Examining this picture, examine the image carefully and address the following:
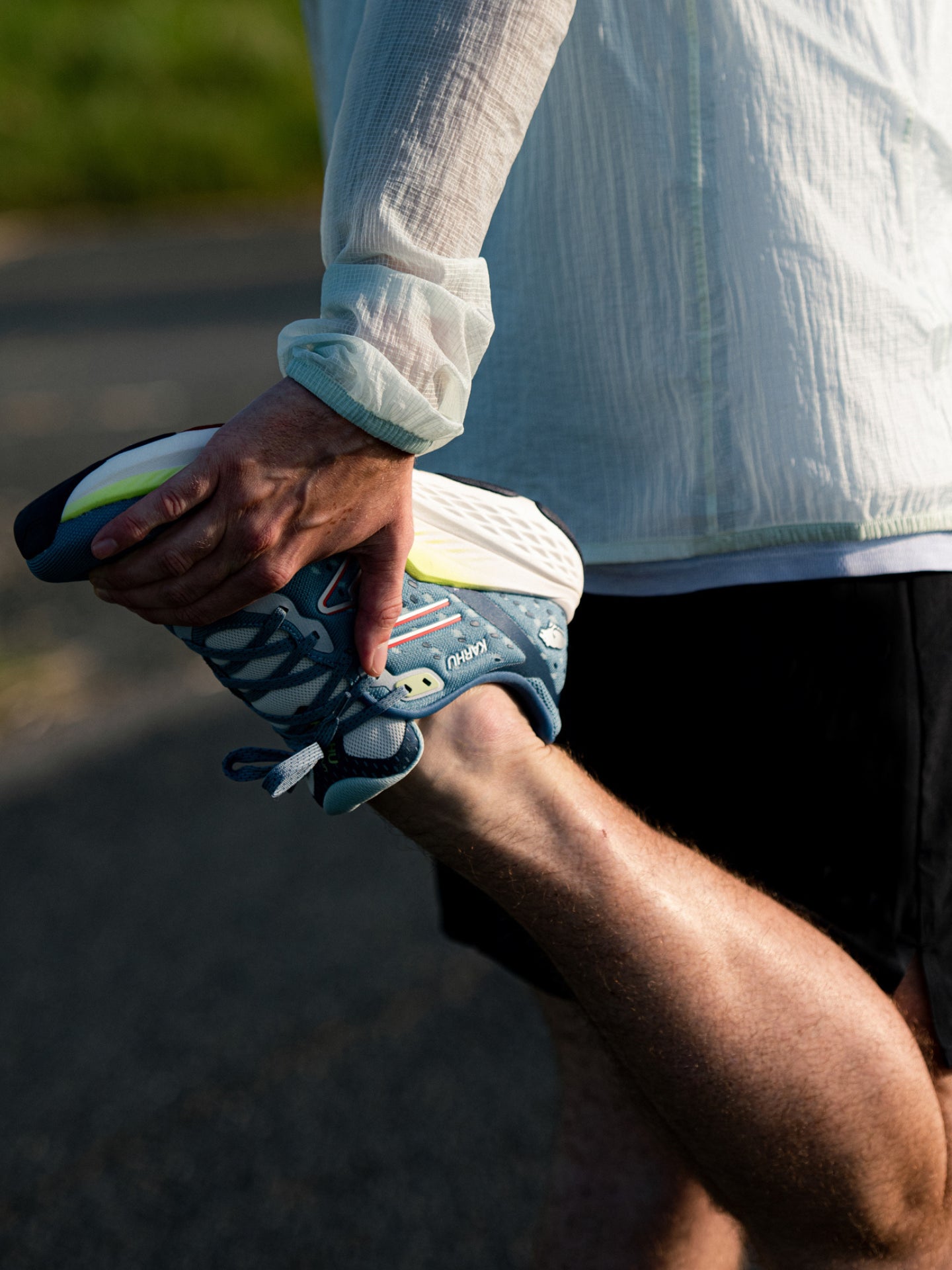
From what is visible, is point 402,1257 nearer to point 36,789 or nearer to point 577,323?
point 577,323

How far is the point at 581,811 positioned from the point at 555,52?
57 cm

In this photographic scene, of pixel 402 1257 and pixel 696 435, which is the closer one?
pixel 696 435

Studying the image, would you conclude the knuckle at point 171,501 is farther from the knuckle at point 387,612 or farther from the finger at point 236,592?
the knuckle at point 387,612

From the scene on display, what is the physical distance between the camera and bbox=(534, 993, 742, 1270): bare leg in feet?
4.38

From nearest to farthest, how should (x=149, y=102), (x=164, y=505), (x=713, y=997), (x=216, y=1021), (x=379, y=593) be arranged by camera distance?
1. (x=164, y=505)
2. (x=379, y=593)
3. (x=713, y=997)
4. (x=216, y=1021)
5. (x=149, y=102)

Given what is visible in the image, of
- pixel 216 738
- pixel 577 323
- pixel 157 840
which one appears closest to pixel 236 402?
pixel 216 738

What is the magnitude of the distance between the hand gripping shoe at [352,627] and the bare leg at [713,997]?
0.12 feet

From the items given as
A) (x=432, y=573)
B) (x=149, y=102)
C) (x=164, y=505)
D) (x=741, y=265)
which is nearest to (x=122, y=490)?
(x=164, y=505)

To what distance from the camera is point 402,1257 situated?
5.27 ft

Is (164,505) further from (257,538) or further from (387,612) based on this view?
(387,612)

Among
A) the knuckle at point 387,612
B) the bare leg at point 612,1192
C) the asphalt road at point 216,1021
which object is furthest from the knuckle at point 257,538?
the asphalt road at point 216,1021

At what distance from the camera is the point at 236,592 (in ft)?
2.71

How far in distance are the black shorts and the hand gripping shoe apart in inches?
5.8

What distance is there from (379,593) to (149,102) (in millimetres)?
14559
